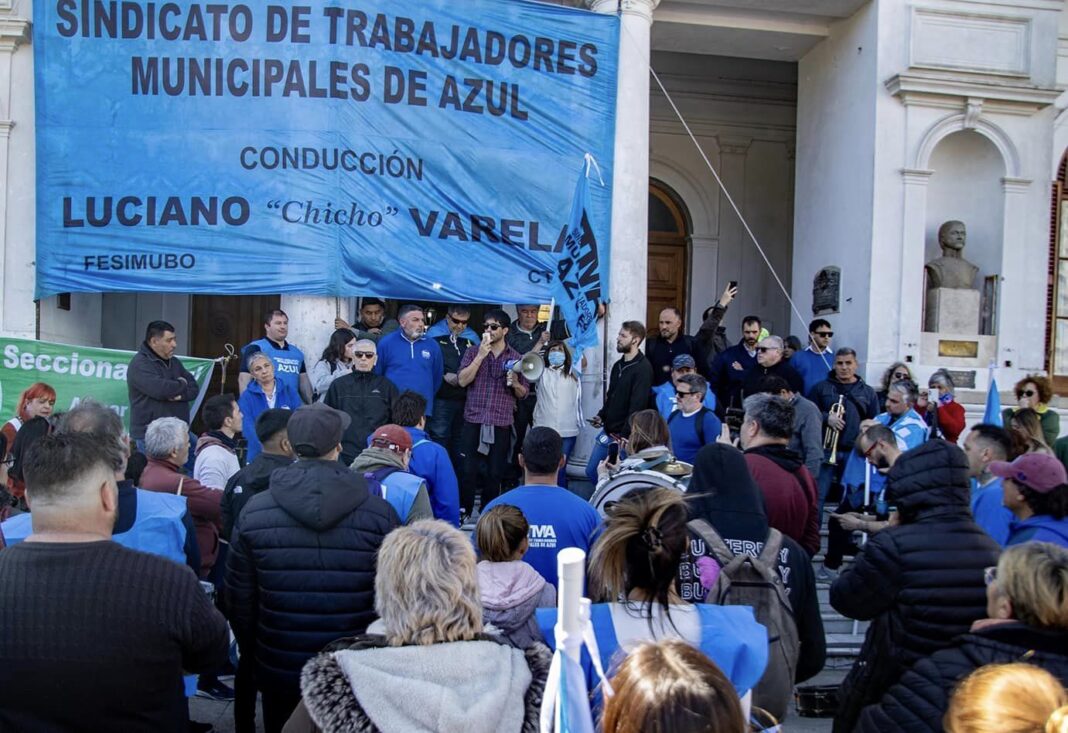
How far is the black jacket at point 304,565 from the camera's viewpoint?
11.3ft

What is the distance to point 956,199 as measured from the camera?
455 inches

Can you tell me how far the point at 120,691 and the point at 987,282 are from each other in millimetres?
11344

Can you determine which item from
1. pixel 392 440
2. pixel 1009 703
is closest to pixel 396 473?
pixel 392 440

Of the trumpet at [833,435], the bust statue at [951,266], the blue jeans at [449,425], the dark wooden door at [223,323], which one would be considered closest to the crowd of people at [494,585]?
the trumpet at [833,435]

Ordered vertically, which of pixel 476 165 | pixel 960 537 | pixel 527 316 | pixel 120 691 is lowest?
pixel 120 691

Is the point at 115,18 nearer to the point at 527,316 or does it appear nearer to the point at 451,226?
the point at 451,226

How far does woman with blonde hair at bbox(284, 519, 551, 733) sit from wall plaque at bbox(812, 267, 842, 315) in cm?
988

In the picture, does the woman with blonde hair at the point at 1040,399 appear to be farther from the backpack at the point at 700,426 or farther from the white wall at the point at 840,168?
the backpack at the point at 700,426

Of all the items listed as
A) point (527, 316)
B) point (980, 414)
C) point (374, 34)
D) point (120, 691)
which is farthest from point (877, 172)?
point (120, 691)

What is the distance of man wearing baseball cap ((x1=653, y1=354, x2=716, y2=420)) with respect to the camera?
7.83m

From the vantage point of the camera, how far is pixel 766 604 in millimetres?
3221

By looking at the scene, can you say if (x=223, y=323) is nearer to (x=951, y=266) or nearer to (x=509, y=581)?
(x=951, y=266)

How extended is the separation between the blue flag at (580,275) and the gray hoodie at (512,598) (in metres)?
5.25

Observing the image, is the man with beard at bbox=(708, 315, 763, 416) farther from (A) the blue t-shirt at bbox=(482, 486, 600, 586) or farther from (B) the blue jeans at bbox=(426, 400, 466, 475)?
(A) the blue t-shirt at bbox=(482, 486, 600, 586)
